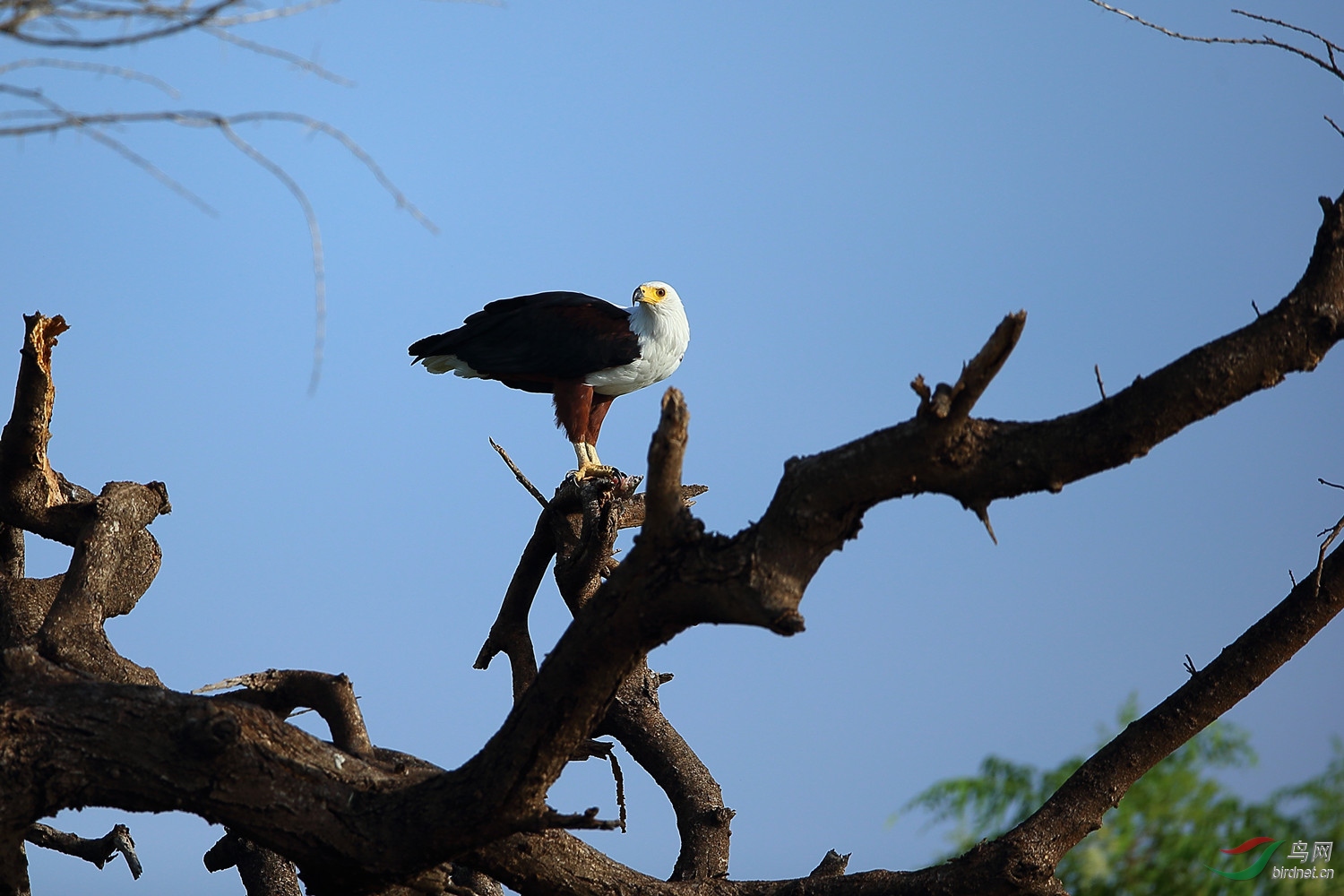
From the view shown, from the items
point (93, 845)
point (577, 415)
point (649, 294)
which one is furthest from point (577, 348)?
point (93, 845)

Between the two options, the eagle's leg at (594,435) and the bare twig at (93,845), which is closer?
the bare twig at (93,845)

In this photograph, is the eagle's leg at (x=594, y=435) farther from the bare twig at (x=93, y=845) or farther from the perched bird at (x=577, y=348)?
the bare twig at (x=93, y=845)

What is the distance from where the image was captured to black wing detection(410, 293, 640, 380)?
5082 millimetres

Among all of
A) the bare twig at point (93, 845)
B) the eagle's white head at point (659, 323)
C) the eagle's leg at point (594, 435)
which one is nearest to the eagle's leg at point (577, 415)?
the eagle's leg at point (594, 435)

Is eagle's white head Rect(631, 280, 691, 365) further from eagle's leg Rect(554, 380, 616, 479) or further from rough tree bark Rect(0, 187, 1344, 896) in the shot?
rough tree bark Rect(0, 187, 1344, 896)

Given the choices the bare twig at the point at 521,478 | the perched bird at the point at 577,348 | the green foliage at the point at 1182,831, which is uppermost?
the perched bird at the point at 577,348

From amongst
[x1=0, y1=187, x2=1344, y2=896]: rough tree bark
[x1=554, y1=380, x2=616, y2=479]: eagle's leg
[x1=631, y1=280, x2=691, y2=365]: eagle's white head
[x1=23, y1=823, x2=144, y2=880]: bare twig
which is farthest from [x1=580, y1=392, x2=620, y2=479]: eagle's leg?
[x1=23, y1=823, x2=144, y2=880]: bare twig

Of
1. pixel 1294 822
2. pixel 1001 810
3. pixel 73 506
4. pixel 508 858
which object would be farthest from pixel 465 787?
pixel 1294 822

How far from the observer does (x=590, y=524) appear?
3768 mm

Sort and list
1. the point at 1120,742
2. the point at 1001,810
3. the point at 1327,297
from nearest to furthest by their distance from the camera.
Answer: the point at 1327,297 → the point at 1120,742 → the point at 1001,810

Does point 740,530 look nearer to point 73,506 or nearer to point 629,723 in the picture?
point 629,723

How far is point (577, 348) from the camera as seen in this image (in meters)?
5.08

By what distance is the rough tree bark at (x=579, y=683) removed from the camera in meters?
2.07

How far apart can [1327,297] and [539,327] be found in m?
3.61
